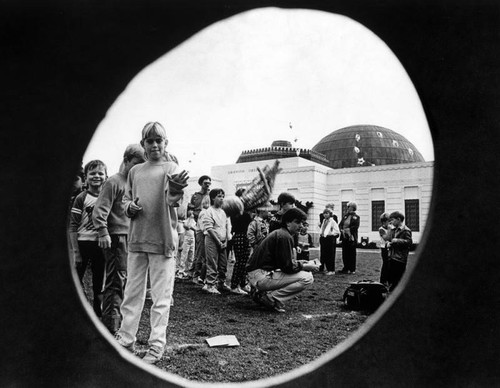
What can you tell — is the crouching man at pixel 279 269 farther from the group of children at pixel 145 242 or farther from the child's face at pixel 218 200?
the group of children at pixel 145 242

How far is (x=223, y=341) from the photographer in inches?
136

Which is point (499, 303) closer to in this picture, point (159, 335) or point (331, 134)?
point (159, 335)

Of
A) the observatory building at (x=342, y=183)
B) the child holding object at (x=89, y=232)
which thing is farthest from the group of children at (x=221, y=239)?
the observatory building at (x=342, y=183)

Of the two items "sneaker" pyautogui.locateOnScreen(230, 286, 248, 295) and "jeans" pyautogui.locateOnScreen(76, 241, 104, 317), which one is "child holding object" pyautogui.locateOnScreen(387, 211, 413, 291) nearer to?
"sneaker" pyautogui.locateOnScreen(230, 286, 248, 295)

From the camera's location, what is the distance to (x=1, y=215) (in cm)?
164

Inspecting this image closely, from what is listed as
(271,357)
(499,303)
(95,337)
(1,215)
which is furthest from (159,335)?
(499,303)

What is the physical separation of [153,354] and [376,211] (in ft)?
85.5

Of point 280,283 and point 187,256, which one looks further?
point 187,256

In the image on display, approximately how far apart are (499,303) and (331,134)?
3879 centimetres

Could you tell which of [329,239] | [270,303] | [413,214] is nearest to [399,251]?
[270,303]

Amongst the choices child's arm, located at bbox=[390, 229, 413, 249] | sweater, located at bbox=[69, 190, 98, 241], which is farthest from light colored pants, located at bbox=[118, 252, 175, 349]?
child's arm, located at bbox=[390, 229, 413, 249]

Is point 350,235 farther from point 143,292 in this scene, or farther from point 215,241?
point 143,292

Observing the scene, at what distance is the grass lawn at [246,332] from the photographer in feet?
9.40

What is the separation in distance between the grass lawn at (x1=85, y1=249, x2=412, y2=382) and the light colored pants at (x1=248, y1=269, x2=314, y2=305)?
205 millimetres
